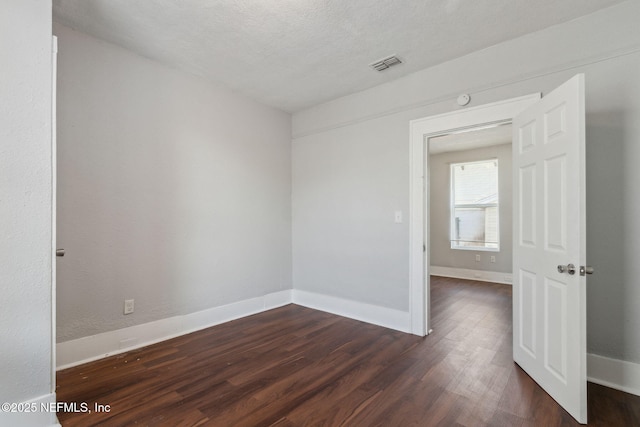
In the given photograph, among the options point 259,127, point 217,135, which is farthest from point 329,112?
point 217,135

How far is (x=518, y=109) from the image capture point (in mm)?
2574

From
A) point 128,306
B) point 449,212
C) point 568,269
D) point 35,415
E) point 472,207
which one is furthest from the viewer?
point 449,212

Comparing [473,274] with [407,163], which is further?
[473,274]

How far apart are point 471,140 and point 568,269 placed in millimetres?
4313

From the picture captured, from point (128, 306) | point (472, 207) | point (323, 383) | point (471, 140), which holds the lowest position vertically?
point (323, 383)

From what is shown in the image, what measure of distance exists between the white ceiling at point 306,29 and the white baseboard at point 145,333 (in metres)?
2.60

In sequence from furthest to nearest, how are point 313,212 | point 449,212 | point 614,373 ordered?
point 449,212, point 313,212, point 614,373

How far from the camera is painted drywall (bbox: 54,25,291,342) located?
8.11 feet

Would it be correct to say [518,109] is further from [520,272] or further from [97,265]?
[97,265]

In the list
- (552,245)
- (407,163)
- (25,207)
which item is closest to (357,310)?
(407,163)

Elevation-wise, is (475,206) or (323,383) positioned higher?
(475,206)

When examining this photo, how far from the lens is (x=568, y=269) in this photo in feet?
6.02

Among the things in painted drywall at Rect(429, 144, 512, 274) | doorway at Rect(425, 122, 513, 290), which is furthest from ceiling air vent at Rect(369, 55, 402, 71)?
painted drywall at Rect(429, 144, 512, 274)

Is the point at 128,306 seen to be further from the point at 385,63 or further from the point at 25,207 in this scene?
the point at 385,63
